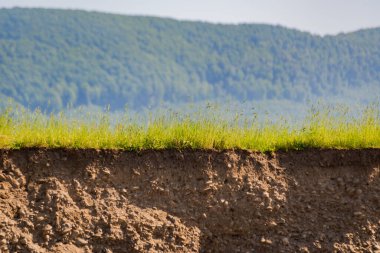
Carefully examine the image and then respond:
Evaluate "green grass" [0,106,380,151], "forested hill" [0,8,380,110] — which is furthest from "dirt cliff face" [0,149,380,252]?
"forested hill" [0,8,380,110]

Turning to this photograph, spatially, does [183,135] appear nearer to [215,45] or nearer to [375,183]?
[375,183]

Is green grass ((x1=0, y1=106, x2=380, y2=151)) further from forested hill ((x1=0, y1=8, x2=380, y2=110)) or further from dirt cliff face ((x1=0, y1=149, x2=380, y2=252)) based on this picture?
forested hill ((x1=0, y1=8, x2=380, y2=110))

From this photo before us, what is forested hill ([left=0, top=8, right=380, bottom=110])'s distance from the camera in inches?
3012

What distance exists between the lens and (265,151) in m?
8.66

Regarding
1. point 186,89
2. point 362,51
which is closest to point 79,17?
point 186,89

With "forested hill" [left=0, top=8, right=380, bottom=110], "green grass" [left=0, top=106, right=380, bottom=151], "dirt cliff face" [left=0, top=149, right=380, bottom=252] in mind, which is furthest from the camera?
"forested hill" [left=0, top=8, right=380, bottom=110]

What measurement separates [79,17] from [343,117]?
82.5 metres

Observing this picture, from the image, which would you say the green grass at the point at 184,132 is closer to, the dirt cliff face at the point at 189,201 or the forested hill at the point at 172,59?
Result: the dirt cliff face at the point at 189,201

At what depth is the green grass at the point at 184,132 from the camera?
8117 millimetres

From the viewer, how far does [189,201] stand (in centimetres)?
821

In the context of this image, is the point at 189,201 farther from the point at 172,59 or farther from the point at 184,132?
the point at 172,59

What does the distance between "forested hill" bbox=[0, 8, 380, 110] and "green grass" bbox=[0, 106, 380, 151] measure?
2547 inches

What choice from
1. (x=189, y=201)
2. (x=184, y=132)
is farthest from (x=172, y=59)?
(x=189, y=201)

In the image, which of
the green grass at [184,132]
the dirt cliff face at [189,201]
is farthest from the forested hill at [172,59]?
the dirt cliff face at [189,201]
